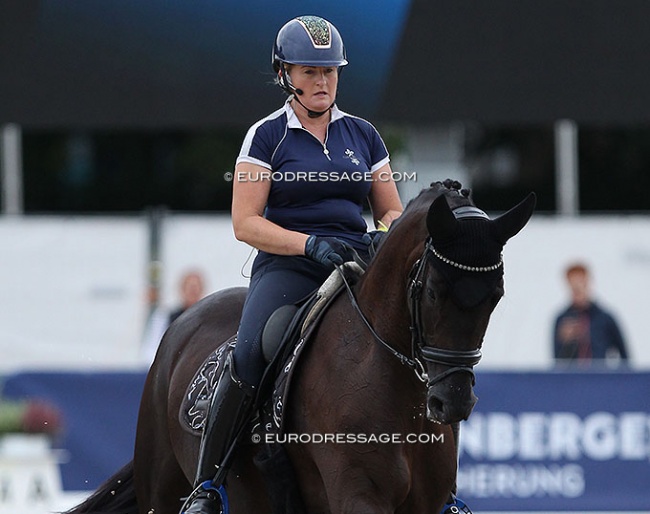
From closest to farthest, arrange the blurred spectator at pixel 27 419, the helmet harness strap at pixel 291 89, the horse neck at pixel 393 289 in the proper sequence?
the horse neck at pixel 393 289
the helmet harness strap at pixel 291 89
the blurred spectator at pixel 27 419

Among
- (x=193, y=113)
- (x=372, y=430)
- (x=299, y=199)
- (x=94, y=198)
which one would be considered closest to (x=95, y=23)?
(x=193, y=113)

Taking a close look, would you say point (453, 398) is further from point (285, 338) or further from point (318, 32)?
point (318, 32)

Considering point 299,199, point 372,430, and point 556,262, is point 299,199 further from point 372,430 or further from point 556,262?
point 556,262

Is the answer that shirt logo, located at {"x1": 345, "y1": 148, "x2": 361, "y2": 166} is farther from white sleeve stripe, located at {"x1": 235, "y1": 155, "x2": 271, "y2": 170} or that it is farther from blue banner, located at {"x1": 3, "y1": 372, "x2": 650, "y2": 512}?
blue banner, located at {"x1": 3, "y1": 372, "x2": 650, "y2": 512}

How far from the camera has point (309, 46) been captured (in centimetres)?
548

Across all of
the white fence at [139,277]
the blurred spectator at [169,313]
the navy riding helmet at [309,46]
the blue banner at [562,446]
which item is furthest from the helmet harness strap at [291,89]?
the white fence at [139,277]

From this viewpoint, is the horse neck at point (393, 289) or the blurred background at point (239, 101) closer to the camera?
the horse neck at point (393, 289)

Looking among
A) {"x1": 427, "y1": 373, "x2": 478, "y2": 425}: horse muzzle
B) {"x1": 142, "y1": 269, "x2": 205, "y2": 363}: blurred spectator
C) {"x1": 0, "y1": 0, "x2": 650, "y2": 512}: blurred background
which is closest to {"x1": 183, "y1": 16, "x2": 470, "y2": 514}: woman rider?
{"x1": 427, "y1": 373, "x2": 478, "y2": 425}: horse muzzle

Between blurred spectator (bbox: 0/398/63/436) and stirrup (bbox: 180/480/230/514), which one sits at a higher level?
stirrup (bbox: 180/480/230/514)

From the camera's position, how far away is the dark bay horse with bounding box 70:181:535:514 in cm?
452

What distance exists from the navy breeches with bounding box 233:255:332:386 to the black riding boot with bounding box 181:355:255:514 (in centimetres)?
8

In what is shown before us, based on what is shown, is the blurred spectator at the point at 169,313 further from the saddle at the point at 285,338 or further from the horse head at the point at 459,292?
the horse head at the point at 459,292

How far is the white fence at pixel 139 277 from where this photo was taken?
12.1 m

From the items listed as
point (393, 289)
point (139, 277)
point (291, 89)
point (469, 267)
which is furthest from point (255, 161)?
point (139, 277)
